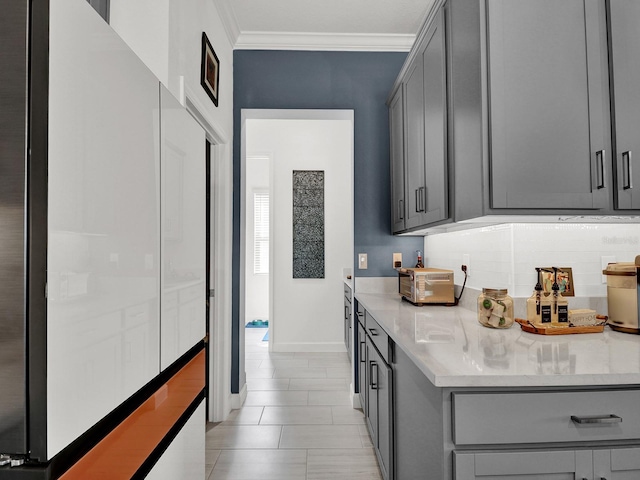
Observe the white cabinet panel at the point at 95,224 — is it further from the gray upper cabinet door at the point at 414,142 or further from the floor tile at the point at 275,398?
the floor tile at the point at 275,398

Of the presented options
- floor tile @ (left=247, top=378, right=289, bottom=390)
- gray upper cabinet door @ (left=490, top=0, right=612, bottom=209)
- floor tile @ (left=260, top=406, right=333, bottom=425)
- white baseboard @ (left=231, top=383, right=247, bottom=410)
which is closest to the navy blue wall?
white baseboard @ (left=231, top=383, right=247, bottom=410)

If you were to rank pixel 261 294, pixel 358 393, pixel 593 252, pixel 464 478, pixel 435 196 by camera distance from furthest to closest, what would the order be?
1. pixel 261 294
2. pixel 358 393
3. pixel 435 196
4. pixel 593 252
5. pixel 464 478

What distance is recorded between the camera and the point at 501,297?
69.3 inches

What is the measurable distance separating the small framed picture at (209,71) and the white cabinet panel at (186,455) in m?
1.78

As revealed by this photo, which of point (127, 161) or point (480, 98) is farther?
point (480, 98)

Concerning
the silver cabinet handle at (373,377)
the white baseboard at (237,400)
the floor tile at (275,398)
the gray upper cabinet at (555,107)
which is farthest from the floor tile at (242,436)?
the gray upper cabinet at (555,107)

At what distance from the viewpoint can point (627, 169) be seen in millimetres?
1529

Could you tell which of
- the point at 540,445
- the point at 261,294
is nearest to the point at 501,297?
the point at 540,445

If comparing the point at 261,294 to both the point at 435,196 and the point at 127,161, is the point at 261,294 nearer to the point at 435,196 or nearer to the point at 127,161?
the point at 435,196

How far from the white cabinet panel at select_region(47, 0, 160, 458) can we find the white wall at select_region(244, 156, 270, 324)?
5.68 meters

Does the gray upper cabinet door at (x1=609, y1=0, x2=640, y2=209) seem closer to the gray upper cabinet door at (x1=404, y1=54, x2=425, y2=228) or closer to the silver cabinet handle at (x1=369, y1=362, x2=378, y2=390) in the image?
the gray upper cabinet door at (x1=404, y1=54, x2=425, y2=228)

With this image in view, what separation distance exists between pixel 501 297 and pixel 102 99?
1624 mm

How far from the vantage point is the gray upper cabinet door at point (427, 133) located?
1931 mm

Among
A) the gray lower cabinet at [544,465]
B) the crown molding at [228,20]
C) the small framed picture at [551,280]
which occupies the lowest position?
the gray lower cabinet at [544,465]
